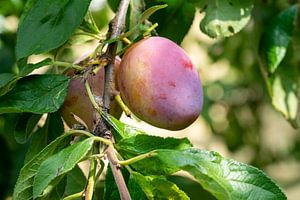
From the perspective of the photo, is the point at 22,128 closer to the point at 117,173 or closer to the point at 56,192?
the point at 56,192

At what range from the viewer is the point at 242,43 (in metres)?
2.20

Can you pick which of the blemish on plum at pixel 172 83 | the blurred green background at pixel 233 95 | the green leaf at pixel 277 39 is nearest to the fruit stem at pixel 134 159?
the blemish on plum at pixel 172 83

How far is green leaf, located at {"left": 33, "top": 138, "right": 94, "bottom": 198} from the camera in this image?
27.4 inches

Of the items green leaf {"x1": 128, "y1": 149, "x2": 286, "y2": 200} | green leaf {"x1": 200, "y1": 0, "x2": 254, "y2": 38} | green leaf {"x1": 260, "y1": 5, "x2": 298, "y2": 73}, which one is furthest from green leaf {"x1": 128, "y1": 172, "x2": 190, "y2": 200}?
green leaf {"x1": 260, "y1": 5, "x2": 298, "y2": 73}

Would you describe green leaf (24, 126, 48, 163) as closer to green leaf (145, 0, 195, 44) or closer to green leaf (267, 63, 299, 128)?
green leaf (145, 0, 195, 44)

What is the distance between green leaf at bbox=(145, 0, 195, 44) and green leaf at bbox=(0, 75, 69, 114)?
32 centimetres

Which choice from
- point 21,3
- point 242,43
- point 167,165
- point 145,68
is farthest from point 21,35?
point 242,43

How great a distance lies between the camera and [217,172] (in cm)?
71

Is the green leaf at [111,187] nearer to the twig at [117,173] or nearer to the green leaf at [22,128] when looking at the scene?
the twig at [117,173]

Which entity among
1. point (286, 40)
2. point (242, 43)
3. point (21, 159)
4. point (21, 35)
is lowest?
point (242, 43)

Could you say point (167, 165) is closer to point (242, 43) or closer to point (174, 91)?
point (174, 91)

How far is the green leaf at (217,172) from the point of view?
66 centimetres

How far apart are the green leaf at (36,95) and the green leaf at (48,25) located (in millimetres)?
39

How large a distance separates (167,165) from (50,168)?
125 mm
